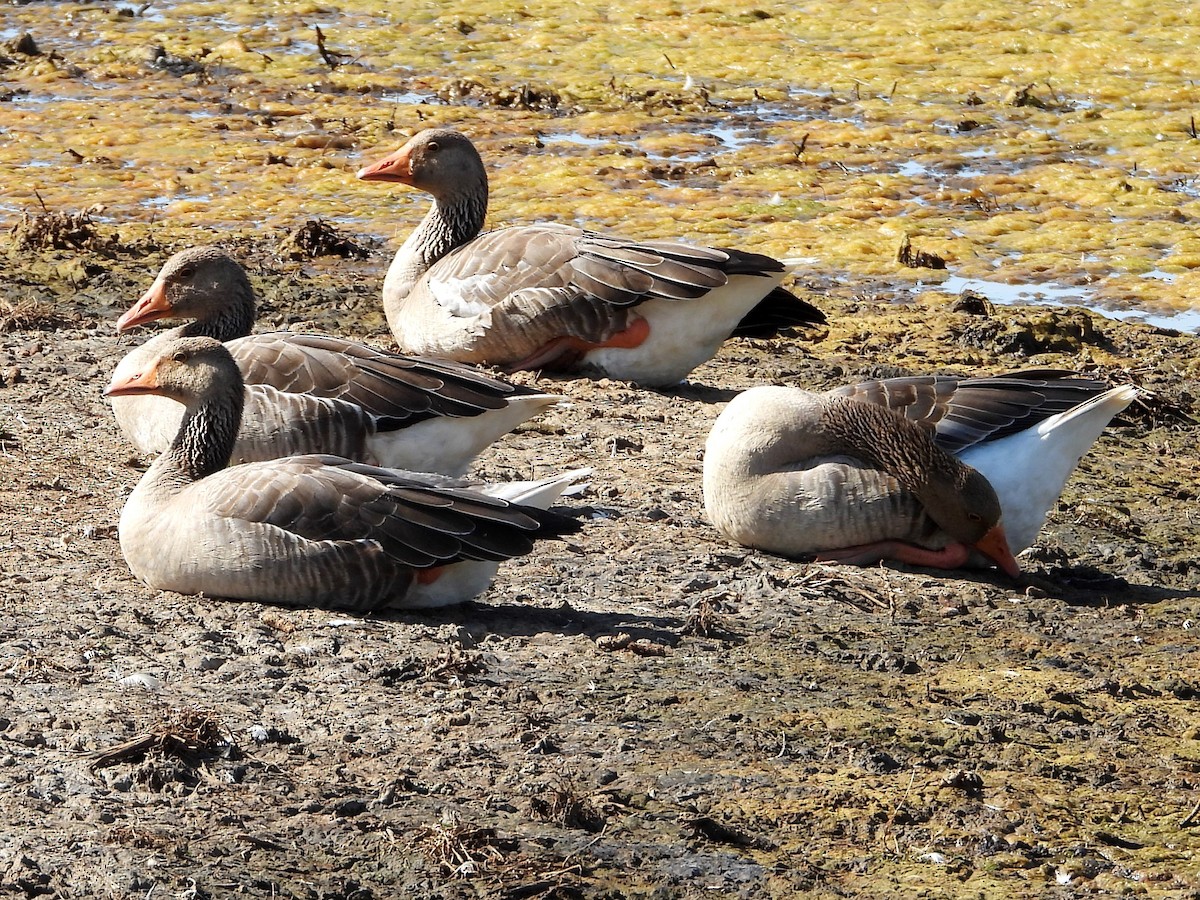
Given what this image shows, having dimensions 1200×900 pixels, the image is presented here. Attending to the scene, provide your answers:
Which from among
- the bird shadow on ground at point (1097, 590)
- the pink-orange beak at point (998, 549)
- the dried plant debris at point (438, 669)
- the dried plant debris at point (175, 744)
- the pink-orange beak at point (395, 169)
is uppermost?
the pink-orange beak at point (395, 169)

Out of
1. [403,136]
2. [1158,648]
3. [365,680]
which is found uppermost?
[403,136]

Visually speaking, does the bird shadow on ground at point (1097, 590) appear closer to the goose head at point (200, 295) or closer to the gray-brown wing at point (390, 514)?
the gray-brown wing at point (390, 514)

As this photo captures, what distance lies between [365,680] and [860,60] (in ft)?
42.8

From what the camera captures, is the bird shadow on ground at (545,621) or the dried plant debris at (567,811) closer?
the dried plant debris at (567,811)

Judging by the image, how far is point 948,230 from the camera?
13.0 m

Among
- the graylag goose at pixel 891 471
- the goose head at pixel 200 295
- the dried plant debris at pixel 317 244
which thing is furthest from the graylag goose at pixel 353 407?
the dried plant debris at pixel 317 244

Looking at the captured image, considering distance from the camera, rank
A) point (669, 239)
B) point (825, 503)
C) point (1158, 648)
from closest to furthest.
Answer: point (1158, 648) < point (825, 503) < point (669, 239)

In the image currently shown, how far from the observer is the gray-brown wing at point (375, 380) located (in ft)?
25.7

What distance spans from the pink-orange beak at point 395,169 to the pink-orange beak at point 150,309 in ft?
8.57

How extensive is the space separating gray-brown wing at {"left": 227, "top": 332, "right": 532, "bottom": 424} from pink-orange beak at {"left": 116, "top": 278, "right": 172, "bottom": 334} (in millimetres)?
805

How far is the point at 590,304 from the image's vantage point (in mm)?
9945

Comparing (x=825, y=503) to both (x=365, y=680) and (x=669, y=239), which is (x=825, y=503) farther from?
(x=669, y=239)

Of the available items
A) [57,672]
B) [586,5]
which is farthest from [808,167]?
[57,672]

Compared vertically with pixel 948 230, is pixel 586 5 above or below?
above
